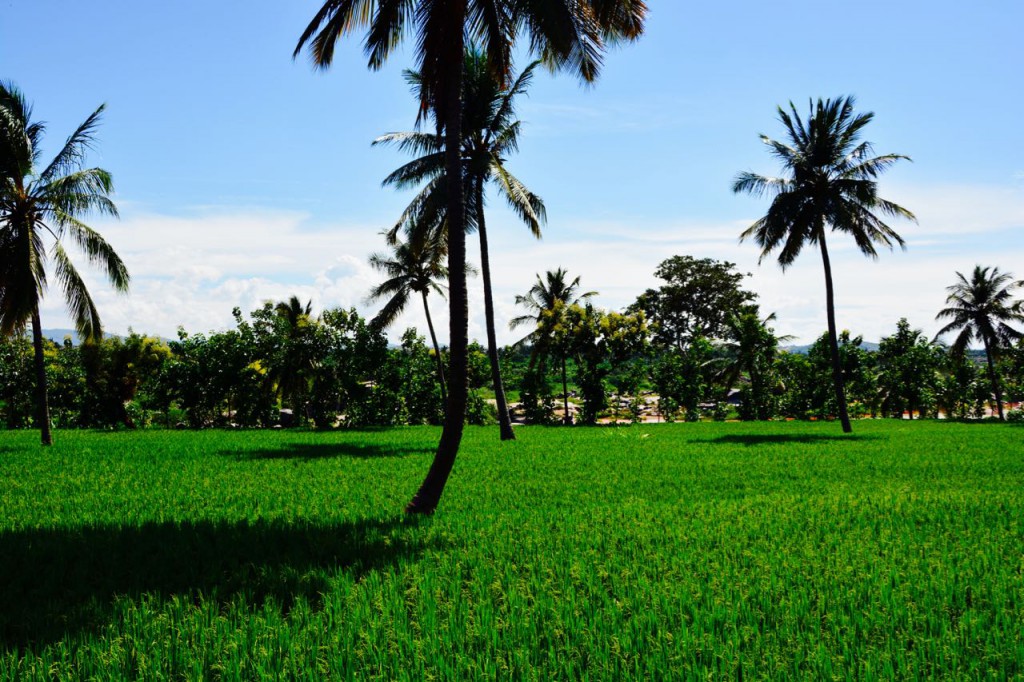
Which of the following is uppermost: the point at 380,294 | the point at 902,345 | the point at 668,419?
the point at 380,294

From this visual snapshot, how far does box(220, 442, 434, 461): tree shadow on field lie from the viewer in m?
14.2

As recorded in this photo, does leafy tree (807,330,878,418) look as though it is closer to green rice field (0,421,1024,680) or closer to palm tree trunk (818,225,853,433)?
palm tree trunk (818,225,853,433)

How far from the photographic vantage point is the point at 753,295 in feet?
140

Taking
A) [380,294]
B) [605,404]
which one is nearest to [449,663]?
[380,294]

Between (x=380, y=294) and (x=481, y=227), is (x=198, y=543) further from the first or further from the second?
(x=380, y=294)

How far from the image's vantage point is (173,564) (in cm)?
579

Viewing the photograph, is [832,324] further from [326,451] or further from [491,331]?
[326,451]

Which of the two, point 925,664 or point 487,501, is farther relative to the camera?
point 487,501

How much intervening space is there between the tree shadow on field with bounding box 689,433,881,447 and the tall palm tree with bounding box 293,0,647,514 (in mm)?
12172

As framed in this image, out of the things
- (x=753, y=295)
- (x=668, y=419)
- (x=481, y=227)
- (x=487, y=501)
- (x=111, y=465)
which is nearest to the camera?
(x=487, y=501)

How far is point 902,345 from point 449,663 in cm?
3930

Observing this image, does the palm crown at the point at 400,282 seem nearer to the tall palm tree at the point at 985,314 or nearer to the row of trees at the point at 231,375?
the row of trees at the point at 231,375

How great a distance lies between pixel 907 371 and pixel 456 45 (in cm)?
3555

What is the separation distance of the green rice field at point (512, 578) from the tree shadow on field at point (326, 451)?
3126mm
